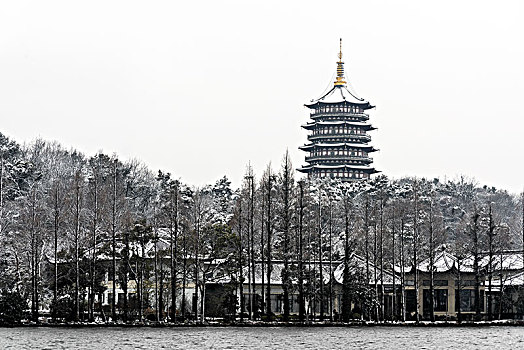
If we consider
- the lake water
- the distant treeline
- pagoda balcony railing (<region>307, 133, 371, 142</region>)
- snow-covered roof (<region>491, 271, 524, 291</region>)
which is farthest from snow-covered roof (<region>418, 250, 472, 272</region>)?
pagoda balcony railing (<region>307, 133, 371, 142</region>)

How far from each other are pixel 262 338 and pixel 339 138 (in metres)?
82.7

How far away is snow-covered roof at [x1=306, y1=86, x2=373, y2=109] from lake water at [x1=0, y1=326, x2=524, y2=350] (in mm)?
74231

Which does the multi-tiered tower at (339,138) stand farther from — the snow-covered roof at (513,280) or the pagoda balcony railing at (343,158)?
the snow-covered roof at (513,280)

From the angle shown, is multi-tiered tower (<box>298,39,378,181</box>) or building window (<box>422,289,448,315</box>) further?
multi-tiered tower (<box>298,39,378,181</box>)

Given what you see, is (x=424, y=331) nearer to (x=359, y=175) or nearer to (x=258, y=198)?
(x=258, y=198)

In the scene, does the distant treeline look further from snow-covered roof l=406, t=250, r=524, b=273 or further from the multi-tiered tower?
the multi-tiered tower

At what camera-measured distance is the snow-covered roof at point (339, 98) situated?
12494 cm

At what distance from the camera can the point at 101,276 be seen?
58.8m

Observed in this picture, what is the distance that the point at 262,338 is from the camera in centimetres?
4325

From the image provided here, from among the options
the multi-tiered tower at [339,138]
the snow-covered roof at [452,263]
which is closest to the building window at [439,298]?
the snow-covered roof at [452,263]

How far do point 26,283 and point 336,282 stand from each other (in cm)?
2083

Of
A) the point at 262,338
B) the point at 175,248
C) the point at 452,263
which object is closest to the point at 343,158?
the point at 452,263

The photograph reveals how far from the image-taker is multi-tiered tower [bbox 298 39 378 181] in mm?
123375

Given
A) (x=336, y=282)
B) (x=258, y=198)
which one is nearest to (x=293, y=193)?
(x=258, y=198)
